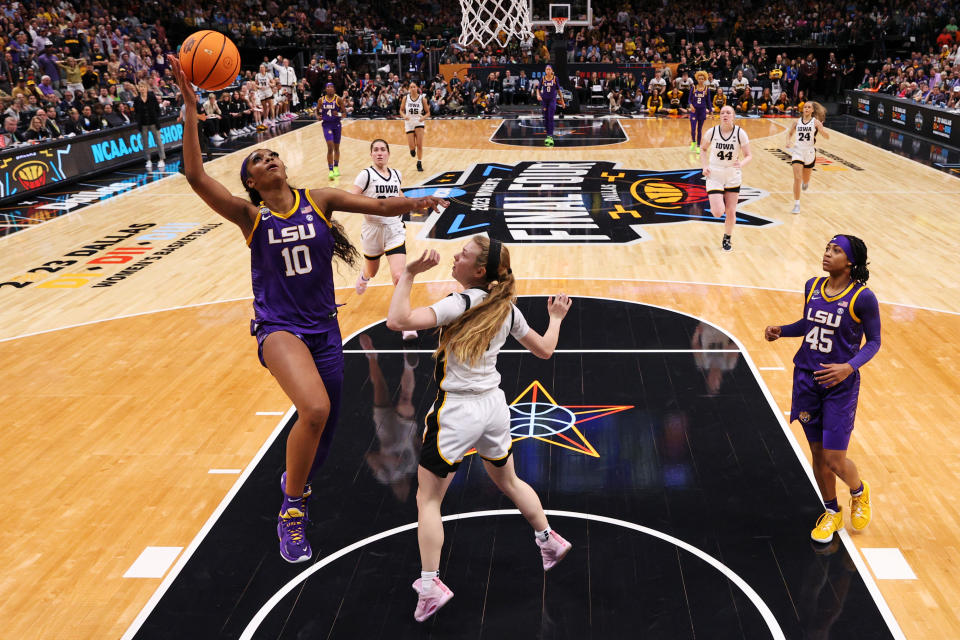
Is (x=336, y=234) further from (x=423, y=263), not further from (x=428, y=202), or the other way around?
(x=423, y=263)

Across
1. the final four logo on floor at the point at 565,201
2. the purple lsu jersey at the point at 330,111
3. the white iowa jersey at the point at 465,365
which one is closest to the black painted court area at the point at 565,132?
the final four logo on floor at the point at 565,201

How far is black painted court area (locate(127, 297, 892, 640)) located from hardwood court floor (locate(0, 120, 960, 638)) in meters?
0.34

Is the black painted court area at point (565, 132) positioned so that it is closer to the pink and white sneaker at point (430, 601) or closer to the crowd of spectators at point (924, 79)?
the crowd of spectators at point (924, 79)

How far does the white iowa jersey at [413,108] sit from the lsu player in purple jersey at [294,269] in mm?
13563

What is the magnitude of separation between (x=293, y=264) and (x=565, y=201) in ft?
35.9

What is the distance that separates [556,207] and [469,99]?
649 inches

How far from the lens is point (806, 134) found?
43.4ft

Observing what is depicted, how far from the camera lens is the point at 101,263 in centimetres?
1167

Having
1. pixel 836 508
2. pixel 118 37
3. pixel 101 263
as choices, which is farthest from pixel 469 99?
pixel 836 508

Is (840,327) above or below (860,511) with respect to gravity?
above

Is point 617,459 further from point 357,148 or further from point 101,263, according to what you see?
point 357,148

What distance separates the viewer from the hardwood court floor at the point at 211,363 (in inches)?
195

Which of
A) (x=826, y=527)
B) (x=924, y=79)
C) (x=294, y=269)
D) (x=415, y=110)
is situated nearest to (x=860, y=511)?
(x=826, y=527)

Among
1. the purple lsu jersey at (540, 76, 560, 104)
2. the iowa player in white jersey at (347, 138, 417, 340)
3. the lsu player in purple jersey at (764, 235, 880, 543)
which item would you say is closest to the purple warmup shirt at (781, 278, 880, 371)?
the lsu player in purple jersey at (764, 235, 880, 543)
